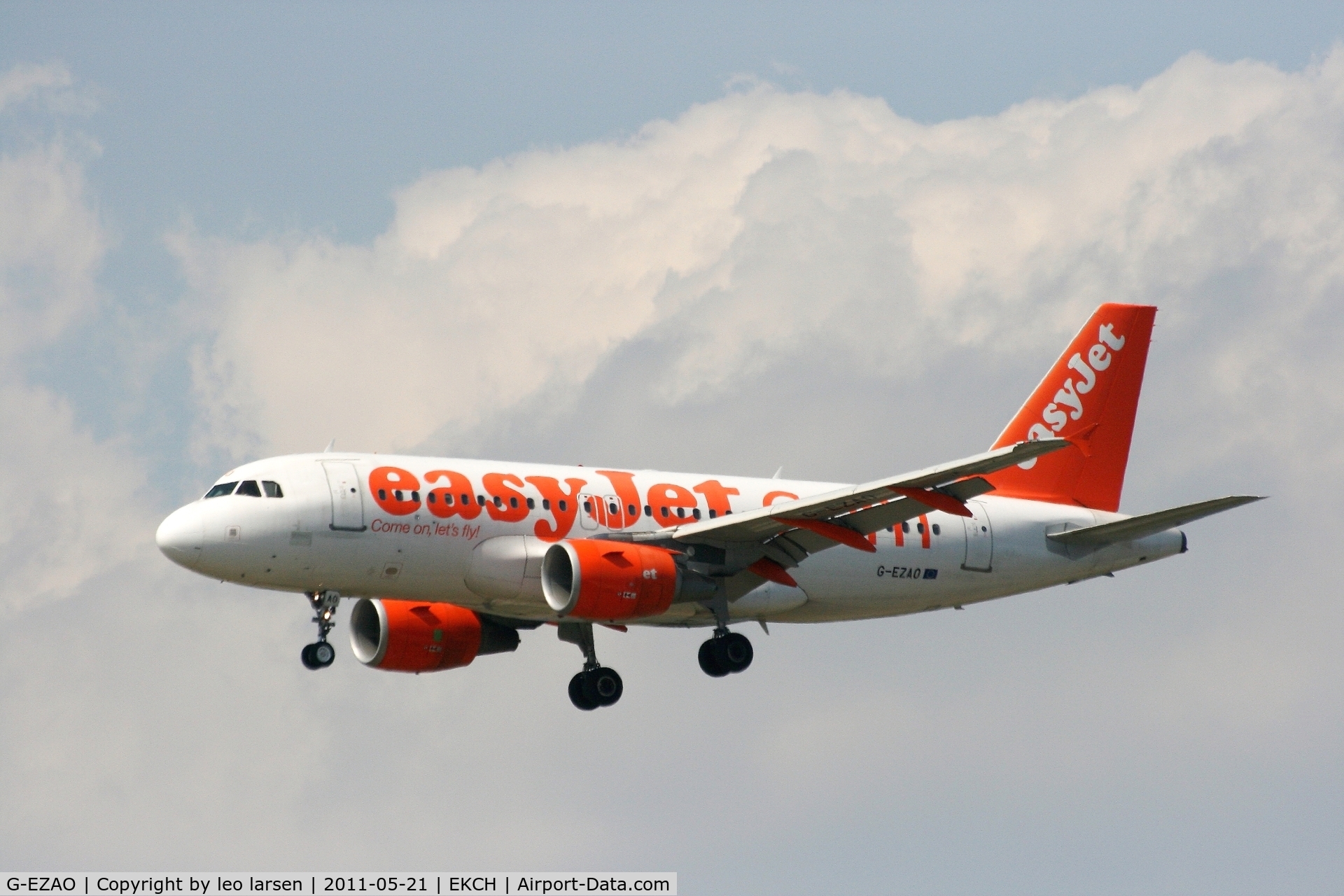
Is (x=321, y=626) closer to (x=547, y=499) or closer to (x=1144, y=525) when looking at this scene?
(x=547, y=499)

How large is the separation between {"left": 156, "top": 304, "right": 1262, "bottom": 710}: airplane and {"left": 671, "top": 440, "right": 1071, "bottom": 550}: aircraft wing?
6 centimetres

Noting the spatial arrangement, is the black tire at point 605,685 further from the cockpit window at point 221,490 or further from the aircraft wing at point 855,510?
the cockpit window at point 221,490

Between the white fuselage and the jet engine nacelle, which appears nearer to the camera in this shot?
the white fuselage

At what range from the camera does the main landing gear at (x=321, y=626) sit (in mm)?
46781

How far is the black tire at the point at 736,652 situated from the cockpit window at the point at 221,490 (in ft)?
41.5

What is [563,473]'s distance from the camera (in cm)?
4956

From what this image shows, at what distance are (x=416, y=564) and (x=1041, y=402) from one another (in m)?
20.9

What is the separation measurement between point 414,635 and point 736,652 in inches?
346

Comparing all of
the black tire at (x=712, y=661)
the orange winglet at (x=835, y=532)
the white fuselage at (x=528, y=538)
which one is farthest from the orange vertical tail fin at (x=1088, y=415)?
the black tire at (x=712, y=661)

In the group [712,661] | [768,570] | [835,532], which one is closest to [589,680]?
[712,661]

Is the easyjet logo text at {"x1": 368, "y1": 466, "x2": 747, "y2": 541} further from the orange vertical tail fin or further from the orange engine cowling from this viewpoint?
the orange vertical tail fin

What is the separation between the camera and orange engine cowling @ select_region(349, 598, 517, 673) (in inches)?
2089

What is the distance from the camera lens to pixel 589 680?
53.2m

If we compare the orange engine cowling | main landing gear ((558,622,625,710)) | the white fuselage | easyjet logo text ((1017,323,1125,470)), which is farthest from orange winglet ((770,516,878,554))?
easyjet logo text ((1017,323,1125,470))
